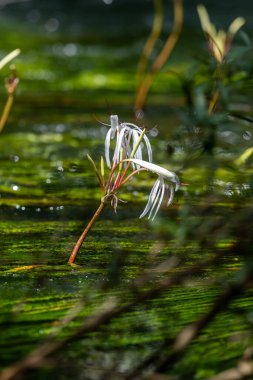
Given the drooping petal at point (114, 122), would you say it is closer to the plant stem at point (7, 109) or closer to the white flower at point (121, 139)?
the white flower at point (121, 139)

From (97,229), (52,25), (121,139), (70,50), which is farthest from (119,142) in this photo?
(52,25)

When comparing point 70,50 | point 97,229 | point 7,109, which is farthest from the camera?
point 70,50

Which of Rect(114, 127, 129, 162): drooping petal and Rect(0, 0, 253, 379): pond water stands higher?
Rect(114, 127, 129, 162): drooping petal

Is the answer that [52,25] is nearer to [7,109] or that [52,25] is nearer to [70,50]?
[70,50]

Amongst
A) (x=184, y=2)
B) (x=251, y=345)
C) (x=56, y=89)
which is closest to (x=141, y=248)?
(x=251, y=345)

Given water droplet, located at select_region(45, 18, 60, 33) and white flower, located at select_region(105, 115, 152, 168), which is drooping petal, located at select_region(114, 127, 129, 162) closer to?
white flower, located at select_region(105, 115, 152, 168)

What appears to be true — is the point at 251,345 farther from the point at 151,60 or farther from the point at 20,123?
the point at 151,60

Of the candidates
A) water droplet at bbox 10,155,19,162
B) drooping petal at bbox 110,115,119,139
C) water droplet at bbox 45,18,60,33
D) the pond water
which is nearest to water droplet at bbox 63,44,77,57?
the pond water

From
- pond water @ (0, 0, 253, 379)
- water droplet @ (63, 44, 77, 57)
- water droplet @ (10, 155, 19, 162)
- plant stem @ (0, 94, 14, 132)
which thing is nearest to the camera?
pond water @ (0, 0, 253, 379)

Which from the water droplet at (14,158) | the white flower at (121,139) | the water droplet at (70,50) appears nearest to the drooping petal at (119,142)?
the white flower at (121,139)
